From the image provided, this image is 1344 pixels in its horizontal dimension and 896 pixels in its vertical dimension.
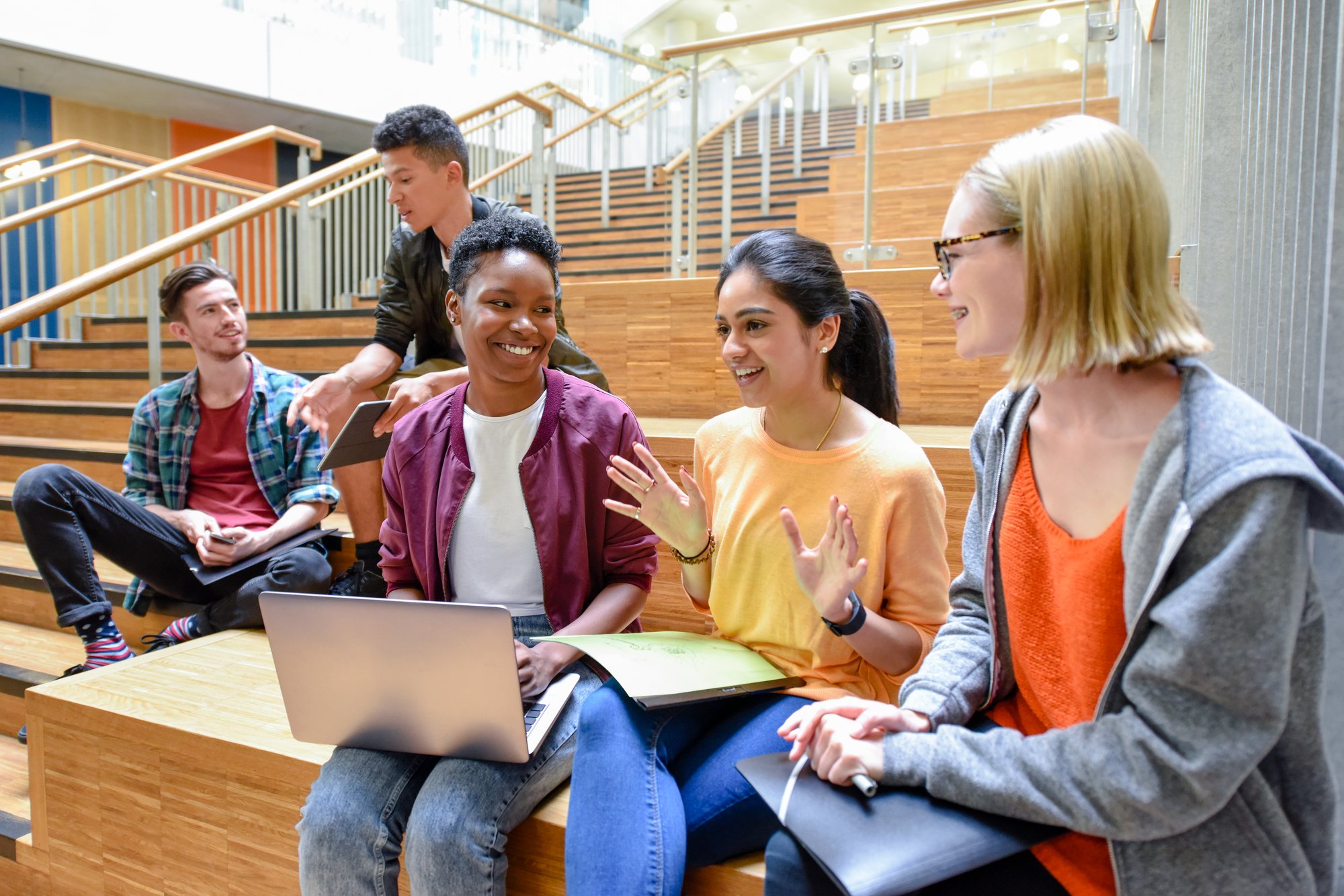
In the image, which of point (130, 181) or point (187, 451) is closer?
point (187, 451)

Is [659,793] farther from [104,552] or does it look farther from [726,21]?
[726,21]

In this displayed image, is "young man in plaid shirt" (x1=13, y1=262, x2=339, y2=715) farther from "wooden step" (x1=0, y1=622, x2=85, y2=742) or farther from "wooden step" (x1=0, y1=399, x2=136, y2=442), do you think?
"wooden step" (x1=0, y1=399, x2=136, y2=442)

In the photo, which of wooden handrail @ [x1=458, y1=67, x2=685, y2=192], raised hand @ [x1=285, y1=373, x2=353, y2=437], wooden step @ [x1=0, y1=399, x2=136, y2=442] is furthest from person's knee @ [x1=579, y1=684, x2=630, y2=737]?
wooden handrail @ [x1=458, y1=67, x2=685, y2=192]

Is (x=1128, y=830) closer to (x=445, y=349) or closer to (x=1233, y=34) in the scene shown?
(x=1233, y=34)

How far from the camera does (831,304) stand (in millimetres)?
1408

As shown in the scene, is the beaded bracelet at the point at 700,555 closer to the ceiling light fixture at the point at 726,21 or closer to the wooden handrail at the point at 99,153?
the wooden handrail at the point at 99,153

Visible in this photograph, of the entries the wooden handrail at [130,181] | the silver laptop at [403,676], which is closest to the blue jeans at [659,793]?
the silver laptop at [403,676]

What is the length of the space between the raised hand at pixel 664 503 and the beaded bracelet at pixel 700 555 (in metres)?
0.03

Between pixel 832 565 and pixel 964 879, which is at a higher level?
pixel 832 565

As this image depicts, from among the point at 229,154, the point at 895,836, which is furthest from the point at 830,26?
the point at 229,154

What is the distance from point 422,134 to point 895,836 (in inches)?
73.6

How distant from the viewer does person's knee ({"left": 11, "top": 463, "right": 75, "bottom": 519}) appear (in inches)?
86.8

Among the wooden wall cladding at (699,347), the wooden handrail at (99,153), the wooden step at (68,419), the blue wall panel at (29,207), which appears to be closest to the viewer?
the wooden wall cladding at (699,347)

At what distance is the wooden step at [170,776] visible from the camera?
163 cm
